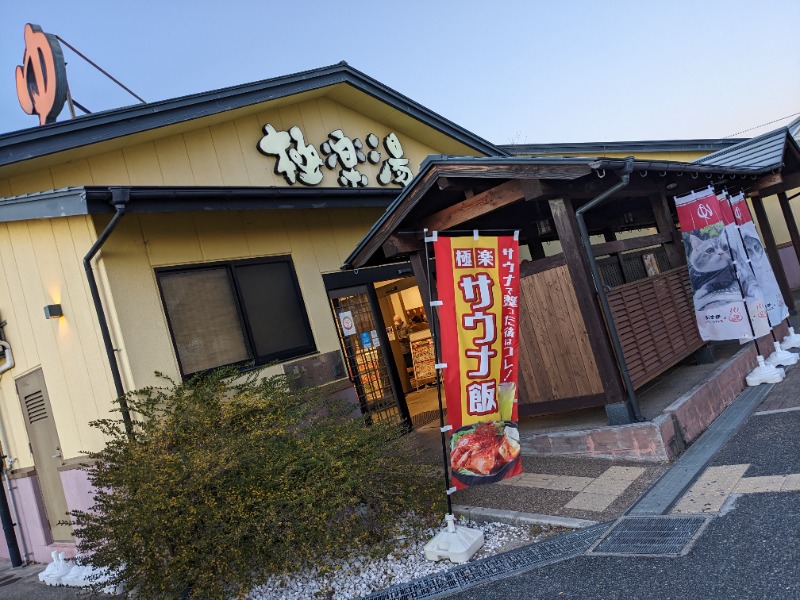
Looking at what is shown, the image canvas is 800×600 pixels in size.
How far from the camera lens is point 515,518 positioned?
518cm

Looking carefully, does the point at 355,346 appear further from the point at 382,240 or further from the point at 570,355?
the point at 570,355

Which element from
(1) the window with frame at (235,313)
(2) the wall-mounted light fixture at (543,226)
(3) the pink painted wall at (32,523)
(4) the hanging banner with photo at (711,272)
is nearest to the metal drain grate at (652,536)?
(4) the hanging banner with photo at (711,272)

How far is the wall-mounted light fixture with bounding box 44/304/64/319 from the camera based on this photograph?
712cm

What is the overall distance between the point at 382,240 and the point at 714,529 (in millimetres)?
4630

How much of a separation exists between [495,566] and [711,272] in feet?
17.8

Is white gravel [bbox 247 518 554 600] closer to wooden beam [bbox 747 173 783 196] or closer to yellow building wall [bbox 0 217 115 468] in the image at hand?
yellow building wall [bbox 0 217 115 468]

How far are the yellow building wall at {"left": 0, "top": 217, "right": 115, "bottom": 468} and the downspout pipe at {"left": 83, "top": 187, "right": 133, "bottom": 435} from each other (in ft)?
0.71

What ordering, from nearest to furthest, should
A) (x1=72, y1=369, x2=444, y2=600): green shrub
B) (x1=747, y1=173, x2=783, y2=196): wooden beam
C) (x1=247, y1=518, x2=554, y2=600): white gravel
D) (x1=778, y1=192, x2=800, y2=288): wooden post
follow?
(x1=72, y1=369, x2=444, y2=600): green shrub, (x1=247, y1=518, x2=554, y2=600): white gravel, (x1=747, y1=173, x2=783, y2=196): wooden beam, (x1=778, y1=192, x2=800, y2=288): wooden post

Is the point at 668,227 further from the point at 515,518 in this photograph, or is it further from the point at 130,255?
the point at 130,255

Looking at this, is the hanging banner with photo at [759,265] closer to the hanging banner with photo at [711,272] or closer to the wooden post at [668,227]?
the hanging banner with photo at [711,272]

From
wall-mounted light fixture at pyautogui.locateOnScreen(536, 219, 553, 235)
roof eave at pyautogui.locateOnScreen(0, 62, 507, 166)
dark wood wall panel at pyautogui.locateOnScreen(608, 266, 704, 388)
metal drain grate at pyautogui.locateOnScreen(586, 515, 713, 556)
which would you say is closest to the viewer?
metal drain grate at pyautogui.locateOnScreen(586, 515, 713, 556)

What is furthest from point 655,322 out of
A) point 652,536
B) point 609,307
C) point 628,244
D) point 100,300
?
point 100,300

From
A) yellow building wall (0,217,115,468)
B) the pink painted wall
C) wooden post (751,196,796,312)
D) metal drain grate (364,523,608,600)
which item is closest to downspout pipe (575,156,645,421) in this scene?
metal drain grate (364,523,608,600)

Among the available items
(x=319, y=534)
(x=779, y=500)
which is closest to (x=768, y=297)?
(x=779, y=500)
